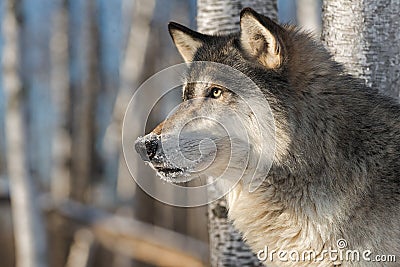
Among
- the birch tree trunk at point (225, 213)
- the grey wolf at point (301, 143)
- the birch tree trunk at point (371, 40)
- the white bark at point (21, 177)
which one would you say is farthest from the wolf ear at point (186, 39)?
the white bark at point (21, 177)

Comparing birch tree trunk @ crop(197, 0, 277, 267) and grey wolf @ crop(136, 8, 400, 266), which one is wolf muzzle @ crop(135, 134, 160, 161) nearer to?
grey wolf @ crop(136, 8, 400, 266)

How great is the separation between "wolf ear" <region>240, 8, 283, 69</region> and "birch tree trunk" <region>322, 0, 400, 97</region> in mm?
879

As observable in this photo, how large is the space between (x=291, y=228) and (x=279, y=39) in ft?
3.28

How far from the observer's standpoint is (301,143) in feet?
11.1

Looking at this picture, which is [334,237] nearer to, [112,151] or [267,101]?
[267,101]

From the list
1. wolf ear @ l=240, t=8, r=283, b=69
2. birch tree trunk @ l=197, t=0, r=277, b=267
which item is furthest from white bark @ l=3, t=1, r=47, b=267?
wolf ear @ l=240, t=8, r=283, b=69

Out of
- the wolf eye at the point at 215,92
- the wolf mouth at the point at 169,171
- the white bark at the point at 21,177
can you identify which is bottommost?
the white bark at the point at 21,177

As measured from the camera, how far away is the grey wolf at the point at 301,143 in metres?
3.29

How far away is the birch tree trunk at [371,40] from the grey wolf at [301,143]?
24.2 inches

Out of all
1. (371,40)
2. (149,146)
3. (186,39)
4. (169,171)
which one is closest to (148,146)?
(149,146)

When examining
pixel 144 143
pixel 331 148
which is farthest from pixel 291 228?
pixel 144 143

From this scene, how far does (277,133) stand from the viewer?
336 cm

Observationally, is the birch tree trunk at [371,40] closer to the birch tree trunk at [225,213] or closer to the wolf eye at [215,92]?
the birch tree trunk at [225,213]

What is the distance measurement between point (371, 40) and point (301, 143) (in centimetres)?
112
